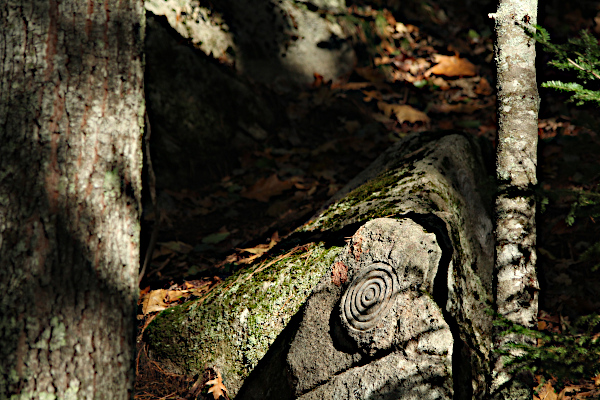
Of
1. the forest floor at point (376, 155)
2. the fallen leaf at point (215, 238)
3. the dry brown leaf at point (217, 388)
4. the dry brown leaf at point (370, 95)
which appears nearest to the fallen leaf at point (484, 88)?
the forest floor at point (376, 155)

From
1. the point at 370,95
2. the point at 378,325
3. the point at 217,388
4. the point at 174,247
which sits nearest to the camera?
the point at 378,325

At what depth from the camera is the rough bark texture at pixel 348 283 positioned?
1.97m

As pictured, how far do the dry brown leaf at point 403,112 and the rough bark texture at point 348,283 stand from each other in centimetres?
215

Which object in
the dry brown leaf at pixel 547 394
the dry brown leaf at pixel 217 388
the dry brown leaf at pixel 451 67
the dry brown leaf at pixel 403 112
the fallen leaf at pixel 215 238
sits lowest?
the dry brown leaf at pixel 217 388

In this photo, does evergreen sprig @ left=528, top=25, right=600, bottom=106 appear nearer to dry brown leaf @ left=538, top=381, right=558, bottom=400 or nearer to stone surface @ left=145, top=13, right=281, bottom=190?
dry brown leaf @ left=538, top=381, right=558, bottom=400

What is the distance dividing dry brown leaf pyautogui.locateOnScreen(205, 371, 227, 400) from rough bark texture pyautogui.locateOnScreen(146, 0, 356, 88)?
4.08 m

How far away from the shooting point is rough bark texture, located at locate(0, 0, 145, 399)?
5.56 feet

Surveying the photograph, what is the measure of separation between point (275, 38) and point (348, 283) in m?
4.74

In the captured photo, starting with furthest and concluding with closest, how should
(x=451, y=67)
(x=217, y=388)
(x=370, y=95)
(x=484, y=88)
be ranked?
(x=451, y=67) < (x=484, y=88) < (x=370, y=95) < (x=217, y=388)

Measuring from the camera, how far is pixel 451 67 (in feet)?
20.5

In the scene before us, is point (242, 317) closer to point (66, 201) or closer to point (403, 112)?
point (66, 201)

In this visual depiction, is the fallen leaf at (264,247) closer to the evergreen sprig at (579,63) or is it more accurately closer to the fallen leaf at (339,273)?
the fallen leaf at (339,273)

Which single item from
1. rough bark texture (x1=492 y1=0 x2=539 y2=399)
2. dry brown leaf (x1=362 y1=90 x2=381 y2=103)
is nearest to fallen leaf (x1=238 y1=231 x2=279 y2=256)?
rough bark texture (x1=492 y1=0 x2=539 y2=399)

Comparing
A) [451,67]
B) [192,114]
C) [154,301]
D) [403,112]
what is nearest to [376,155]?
[403,112]
